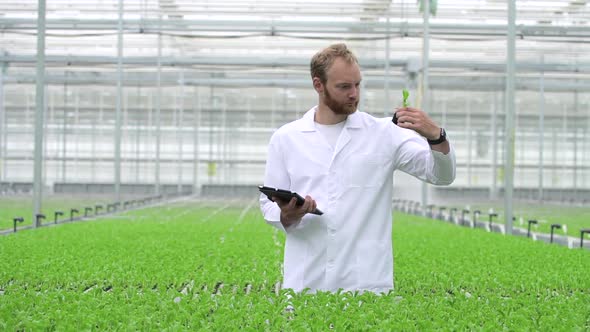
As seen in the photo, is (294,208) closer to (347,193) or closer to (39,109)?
(347,193)

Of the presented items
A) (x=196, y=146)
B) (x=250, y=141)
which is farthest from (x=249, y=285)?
(x=250, y=141)

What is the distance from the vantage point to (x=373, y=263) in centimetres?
331

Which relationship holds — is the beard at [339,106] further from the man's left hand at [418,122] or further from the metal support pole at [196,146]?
the metal support pole at [196,146]

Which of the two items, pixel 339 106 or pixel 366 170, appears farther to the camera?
pixel 366 170

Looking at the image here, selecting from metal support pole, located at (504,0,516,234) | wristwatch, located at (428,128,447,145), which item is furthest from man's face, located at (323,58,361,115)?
metal support pole, located at (504,0,516,234)

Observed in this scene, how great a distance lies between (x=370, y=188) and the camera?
11.0 ft

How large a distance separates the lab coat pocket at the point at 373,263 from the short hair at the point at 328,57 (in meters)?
0.71

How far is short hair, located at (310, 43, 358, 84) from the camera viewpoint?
3.23 metres

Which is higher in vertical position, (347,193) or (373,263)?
(347,193)

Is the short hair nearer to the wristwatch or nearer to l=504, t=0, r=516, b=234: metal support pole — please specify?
the wristwatch

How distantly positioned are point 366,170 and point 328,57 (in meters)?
0.50

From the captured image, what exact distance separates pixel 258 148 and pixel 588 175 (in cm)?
1923

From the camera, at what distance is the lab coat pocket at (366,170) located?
3326 mm

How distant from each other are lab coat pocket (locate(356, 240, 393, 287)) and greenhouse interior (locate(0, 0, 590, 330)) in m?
0.11
